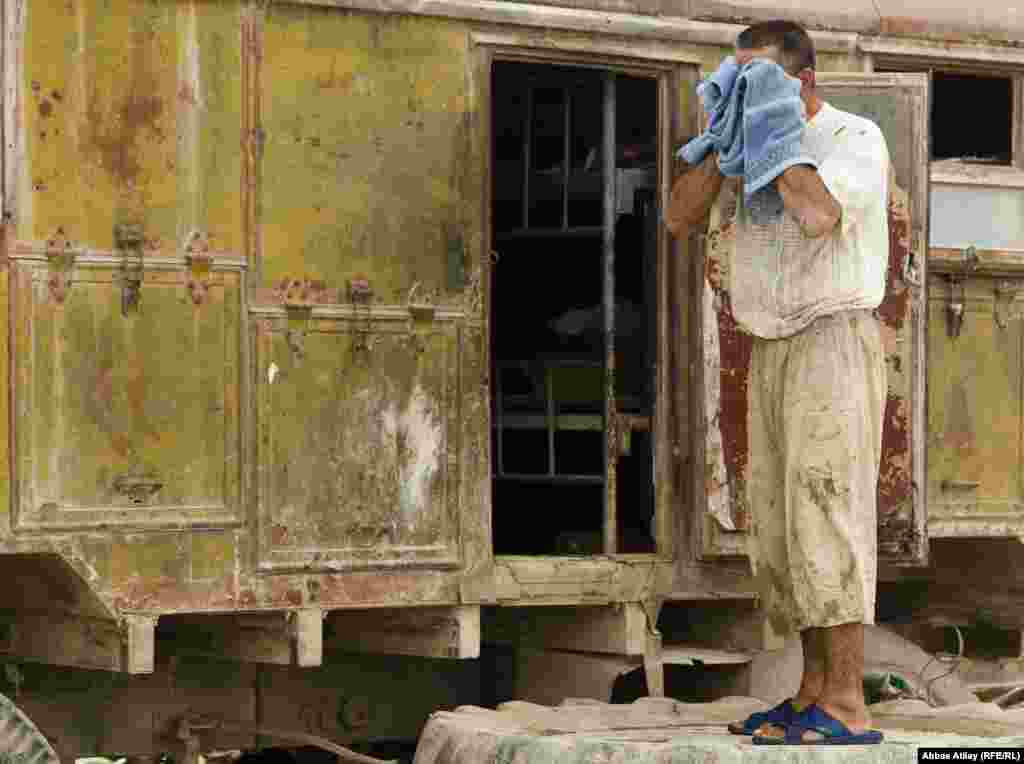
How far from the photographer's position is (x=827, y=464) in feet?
23.1

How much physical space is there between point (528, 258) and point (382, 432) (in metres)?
1.98

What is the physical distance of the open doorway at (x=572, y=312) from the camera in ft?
29.0

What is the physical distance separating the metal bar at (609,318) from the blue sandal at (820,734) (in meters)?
1.68

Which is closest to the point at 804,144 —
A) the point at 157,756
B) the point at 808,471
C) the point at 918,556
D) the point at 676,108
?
the point at 808,471

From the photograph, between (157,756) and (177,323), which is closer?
(177,323)

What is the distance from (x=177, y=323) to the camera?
299 inches

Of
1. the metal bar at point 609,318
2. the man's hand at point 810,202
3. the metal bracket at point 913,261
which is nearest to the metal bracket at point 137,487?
the metal bar at point 609,318

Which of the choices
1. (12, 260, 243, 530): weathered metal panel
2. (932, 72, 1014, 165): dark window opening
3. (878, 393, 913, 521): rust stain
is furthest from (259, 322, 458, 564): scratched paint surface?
(932, 72, 1014, 165): dark window opening

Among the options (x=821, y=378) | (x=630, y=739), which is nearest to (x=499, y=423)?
(x=630, y=739)

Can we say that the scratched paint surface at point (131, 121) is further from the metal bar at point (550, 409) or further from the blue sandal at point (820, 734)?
the blue sandal at point (820, 734)

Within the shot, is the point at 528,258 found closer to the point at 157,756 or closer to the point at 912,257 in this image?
the point at 912,257

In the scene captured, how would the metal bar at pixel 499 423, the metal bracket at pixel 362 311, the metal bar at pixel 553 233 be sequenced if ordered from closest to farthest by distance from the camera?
the metal bracket at pixel 362 311
the metal bar at pixel 553 233
the metal bar at pixel 499 423

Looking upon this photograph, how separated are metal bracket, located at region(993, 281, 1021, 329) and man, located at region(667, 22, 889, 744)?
81.8 inches

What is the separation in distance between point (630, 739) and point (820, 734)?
705 millimetres
